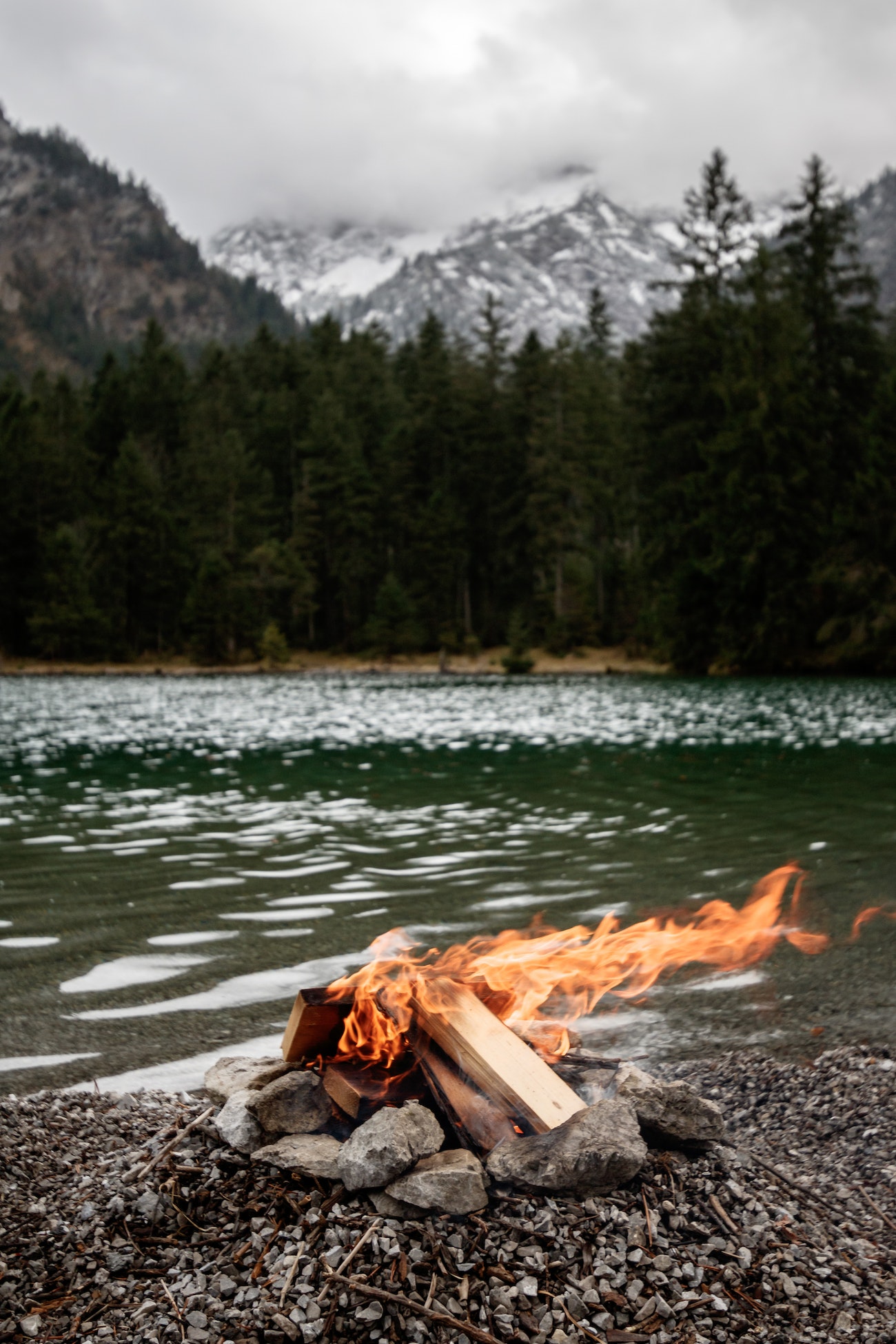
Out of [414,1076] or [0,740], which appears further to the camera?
[0,740]

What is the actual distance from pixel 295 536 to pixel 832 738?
172 feet

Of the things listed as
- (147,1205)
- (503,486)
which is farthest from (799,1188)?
(503,486)

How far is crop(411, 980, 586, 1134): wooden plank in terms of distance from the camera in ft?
10.3

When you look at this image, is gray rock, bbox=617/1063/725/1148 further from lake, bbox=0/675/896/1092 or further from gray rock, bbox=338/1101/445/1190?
lake, bbox=0/675/896/1092

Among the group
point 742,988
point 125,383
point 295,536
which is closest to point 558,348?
point 295,536

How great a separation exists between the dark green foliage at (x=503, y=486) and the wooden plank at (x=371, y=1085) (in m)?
44.1

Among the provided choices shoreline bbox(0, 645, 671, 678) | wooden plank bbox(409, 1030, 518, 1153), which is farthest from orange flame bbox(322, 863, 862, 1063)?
shoreline bbox(0, 645, 671, 678)

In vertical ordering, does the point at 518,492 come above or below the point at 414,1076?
above

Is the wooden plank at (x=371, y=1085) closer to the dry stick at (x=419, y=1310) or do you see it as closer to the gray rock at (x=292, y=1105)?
the gray rock at (x=292, y=1105)

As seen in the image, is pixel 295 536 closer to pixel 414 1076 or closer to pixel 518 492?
pixel 518 492

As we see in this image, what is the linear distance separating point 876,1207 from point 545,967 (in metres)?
1.54

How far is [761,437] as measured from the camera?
45375mm

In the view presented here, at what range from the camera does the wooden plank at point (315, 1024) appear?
11.3ft

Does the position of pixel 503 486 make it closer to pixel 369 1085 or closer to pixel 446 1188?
pixel 369 1085
